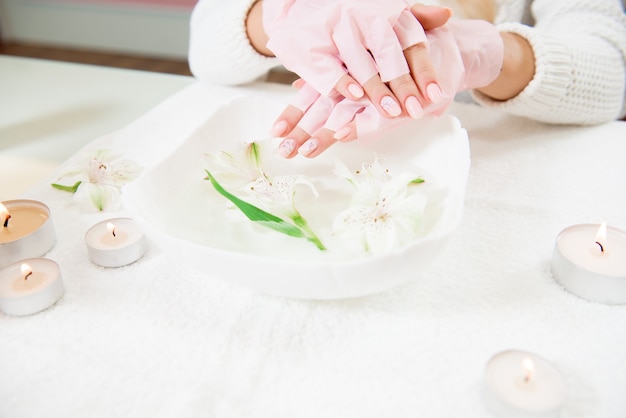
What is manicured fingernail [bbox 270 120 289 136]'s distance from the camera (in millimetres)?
575

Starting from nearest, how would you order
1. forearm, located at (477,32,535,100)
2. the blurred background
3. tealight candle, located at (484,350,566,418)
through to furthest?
tealight candle, located at (484,350,566,418) → forearm, located at (477,32,535,100) → the blurred background

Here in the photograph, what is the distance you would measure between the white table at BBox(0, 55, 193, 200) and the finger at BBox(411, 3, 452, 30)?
1.31 ft

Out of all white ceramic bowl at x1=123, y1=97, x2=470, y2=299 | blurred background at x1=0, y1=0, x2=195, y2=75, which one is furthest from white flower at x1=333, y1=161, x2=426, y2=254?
blurred background at x1=0, y1=0, x2=195, y2=75

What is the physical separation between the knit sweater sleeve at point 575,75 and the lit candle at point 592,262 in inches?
9.2

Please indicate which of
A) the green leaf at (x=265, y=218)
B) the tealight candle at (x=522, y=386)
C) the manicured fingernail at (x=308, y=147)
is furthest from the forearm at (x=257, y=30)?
the tealight candle at (x=522, y=386)

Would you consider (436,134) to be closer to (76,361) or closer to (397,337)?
(397,337)

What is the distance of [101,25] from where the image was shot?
2.16 meters

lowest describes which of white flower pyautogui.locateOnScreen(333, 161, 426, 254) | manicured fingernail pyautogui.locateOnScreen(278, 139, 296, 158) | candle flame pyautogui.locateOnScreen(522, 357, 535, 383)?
candle flame pyautogui.locateOnScreen(522, 357, 535, 383)

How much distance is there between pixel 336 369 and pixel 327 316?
5 cm

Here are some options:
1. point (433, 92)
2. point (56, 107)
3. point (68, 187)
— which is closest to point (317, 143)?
point (433, 92)

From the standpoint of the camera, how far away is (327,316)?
44 centimetres

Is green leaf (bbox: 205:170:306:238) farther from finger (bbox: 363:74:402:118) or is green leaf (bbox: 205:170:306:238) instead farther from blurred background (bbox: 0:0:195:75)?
blurred background (bbox: 0:0:195:75)

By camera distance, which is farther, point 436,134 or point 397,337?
point 436,134

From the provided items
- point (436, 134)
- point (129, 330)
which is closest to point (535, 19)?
point (436, 134)
